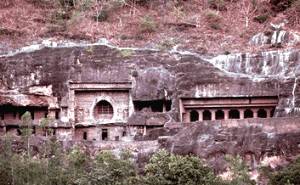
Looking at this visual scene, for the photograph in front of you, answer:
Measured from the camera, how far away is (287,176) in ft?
113

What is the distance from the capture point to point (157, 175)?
33.5 metres

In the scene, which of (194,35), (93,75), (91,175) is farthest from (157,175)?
(194,35)

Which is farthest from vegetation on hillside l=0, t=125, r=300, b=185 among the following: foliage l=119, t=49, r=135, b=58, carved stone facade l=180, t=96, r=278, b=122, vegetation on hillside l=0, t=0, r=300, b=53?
vegetation on hillside l=0, t=0, r=300, b=53

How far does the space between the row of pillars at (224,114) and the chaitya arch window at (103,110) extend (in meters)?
5.16

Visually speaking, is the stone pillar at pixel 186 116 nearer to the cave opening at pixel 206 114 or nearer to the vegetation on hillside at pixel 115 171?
the cave opening at pixel 206 114

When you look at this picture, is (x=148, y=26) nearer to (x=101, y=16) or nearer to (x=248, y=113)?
(x=101, y=16)

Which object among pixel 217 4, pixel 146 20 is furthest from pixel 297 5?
pixel 146 20

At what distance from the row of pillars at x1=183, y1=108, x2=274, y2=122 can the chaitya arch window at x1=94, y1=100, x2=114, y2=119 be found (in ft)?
16.9

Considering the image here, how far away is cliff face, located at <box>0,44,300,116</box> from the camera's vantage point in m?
48.0

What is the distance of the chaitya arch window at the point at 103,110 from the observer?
5116 centimetres

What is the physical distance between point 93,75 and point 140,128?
4.92 meters

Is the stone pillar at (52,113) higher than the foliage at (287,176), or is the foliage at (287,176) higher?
the stone pillar at (52,113)

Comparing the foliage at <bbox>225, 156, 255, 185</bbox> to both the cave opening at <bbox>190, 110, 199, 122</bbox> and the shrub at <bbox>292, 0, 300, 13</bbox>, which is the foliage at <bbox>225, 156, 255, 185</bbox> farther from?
the shrub at <bbox>292, 0, 300, 13</bbox>

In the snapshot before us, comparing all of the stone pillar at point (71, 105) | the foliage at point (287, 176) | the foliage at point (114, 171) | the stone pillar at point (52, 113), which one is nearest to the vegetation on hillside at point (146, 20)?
the stone pillar at point (71, 105)
